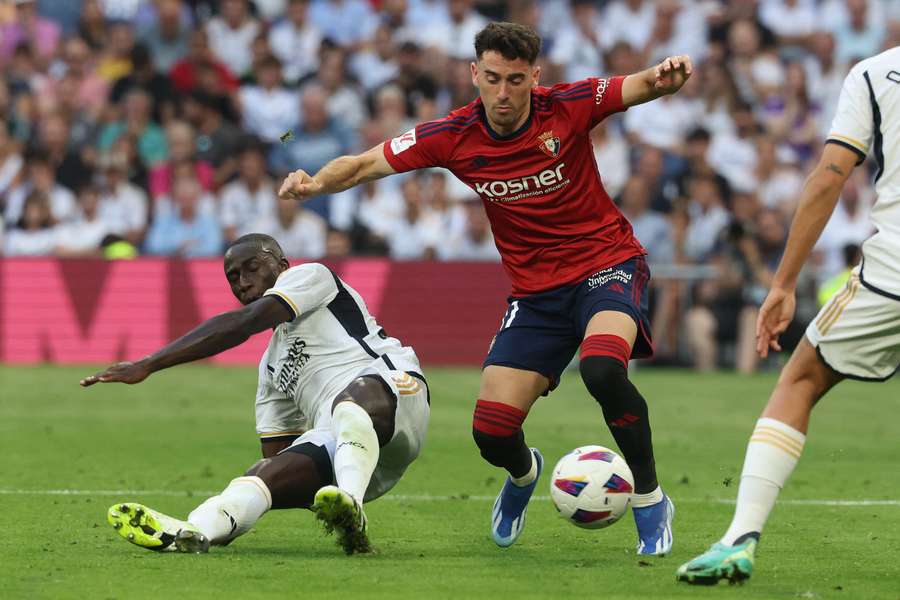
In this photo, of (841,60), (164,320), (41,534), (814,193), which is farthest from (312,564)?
(841,60)

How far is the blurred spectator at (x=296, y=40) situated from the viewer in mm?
22219

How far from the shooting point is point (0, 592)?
5723 millimetres

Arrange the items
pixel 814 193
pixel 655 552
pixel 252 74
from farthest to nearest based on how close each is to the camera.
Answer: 1. pixel 252 74
2. pixel 655 552
3. pixel 814 193

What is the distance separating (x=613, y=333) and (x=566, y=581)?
134 cm

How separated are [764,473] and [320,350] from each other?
2491 mm

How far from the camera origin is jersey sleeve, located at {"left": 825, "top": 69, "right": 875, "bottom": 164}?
5.63 meters

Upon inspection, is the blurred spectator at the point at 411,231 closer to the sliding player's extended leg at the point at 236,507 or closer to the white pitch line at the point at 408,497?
the white pitch line at the point at 408,497

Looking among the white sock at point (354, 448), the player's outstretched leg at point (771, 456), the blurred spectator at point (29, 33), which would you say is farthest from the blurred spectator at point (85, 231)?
the player's outstretched leg at point (771, 456)

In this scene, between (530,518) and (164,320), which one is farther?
(164,320)

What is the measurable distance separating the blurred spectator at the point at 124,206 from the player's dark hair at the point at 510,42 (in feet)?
44.7

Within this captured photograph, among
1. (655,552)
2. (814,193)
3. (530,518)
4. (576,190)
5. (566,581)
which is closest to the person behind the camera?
(814,193)

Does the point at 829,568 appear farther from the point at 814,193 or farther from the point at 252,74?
the point at 252,74

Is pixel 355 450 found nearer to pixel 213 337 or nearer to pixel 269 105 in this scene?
pixel 213 337

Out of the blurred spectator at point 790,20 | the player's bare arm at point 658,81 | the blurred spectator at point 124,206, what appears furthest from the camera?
the blurred spectator at point 790,20
